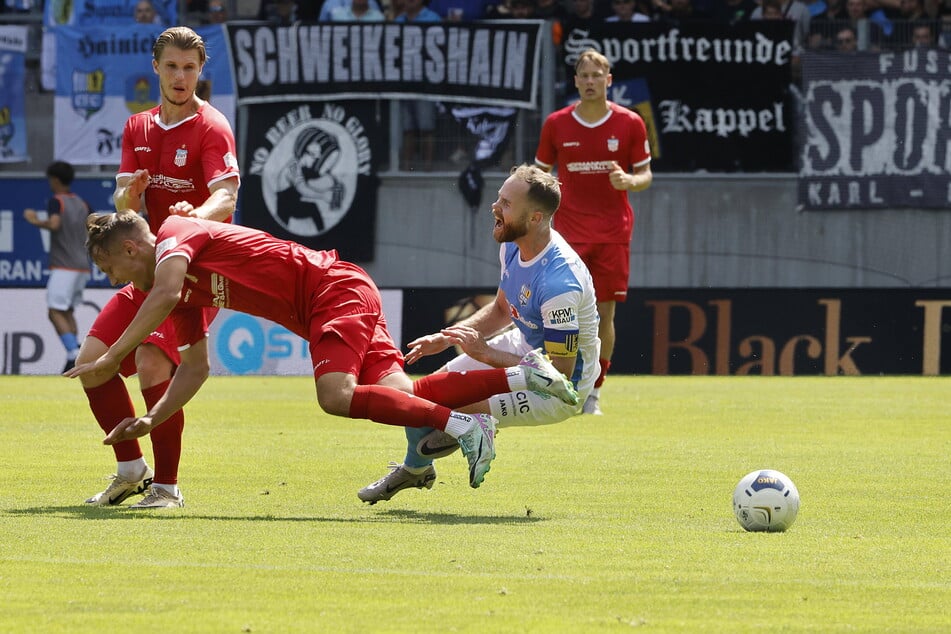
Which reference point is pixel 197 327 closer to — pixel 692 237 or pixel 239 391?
pixel 239 391

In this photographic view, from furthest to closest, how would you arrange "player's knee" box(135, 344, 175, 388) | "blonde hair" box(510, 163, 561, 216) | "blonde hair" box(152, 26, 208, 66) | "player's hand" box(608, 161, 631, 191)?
"player's hand" box(608, 161, 631, 191) → "blonde hair" box(152, 26, 208, 66) → "player's knee" box(135, 344, 175, 388) → "blonde hair" box(510, 163, 561, 216)

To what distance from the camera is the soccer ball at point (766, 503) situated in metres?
7.12

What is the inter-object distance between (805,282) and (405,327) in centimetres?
526

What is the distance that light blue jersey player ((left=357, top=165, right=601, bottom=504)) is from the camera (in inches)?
307

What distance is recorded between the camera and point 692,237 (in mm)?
20844

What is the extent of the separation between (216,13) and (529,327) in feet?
46.9

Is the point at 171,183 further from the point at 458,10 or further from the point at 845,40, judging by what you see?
the point at 845,40

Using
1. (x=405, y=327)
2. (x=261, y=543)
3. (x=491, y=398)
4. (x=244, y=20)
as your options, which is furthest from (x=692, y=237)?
(x=261, y=543)

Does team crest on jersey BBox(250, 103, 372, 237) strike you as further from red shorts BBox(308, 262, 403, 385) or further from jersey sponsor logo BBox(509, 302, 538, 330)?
red shorts BBox(308, 262, 403, 385)

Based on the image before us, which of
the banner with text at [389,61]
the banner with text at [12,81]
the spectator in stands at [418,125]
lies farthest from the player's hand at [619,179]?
the banner with text at [12,81]

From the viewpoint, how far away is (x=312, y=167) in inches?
830

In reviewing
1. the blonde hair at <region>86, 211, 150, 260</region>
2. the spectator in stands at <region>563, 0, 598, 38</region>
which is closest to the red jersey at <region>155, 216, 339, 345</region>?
the blonde hair at <region>86, 211, 150, 260</region>

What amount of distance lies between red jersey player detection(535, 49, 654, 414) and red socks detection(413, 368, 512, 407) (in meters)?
5.63

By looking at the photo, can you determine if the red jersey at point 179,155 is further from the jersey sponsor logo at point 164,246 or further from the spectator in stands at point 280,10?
the spectator in stands at point 280,10
